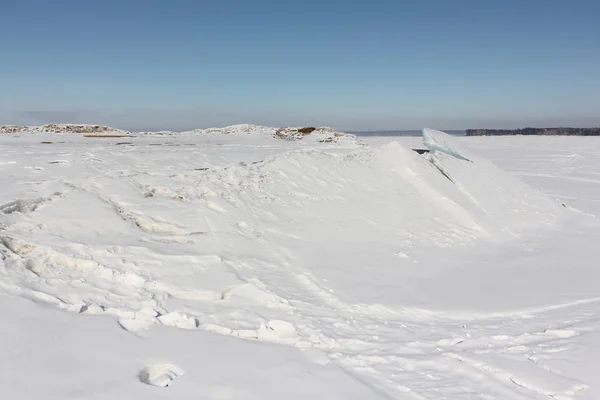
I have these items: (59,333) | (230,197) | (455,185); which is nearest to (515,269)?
(455,185)

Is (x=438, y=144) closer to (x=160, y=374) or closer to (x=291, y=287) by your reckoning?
(x=291, y=287)

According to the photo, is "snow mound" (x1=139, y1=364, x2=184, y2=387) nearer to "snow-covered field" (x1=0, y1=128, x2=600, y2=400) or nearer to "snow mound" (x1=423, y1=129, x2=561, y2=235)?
"snow-covered field" (x1=0, y1=128, x2=600, y2=400)

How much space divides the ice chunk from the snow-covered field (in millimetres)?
1696

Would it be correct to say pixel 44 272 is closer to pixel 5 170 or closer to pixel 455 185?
pixel 5 170

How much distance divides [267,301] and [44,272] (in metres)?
2.20

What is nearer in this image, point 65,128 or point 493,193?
point 493,193

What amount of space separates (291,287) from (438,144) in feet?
25.1

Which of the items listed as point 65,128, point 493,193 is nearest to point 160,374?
point 493,193

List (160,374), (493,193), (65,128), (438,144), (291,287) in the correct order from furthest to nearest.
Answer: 1. (65,128)
2. (438,144)
3. (493,193)
4. (291,287)
5. (160,374)

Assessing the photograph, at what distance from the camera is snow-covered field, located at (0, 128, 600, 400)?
2854mm

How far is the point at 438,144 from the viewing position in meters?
10.8

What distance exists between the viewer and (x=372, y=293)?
4.67m

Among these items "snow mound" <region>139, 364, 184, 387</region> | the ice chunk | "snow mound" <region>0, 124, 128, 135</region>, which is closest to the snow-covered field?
"snow mound" <region>139, 364, 184, 387</region>

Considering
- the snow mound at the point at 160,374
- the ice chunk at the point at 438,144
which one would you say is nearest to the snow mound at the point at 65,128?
the ice chunk at the point at 438,144
